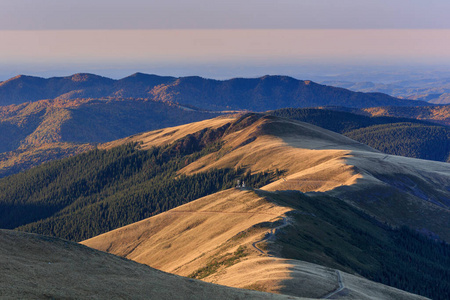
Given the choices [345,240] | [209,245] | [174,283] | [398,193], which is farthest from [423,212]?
[174,283]

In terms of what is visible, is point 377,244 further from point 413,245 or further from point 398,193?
point 398,193

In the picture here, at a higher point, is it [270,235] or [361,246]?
[270,235]

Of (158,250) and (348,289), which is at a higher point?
(348,289)

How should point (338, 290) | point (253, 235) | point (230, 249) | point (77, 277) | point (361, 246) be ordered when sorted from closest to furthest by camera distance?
point (77, 277)
point (338, 290)
point (230, 249)
point (253, 235)
point (361, 246)

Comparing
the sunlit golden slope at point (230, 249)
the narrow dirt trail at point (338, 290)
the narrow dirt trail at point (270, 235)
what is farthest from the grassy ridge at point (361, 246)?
the narrow dirt trail at point (338, 290)

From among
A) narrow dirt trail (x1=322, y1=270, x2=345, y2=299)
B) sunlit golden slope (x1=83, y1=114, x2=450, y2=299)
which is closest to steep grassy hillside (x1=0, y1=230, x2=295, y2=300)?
narrow dirt trail (x1=322, y1=270, x2=345, y2=299)

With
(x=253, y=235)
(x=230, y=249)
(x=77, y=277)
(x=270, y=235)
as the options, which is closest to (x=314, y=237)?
(x=270, y=235)

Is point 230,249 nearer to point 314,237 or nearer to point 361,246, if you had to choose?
point 314,237

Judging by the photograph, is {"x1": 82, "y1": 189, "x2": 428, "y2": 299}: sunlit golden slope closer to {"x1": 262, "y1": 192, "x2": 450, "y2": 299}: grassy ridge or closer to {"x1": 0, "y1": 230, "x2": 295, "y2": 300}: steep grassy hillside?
{"x1": 262, "y1": 192, "x2": 450, "y2": 299}: grassy ridge

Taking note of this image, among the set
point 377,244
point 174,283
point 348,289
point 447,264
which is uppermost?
point 174,283
